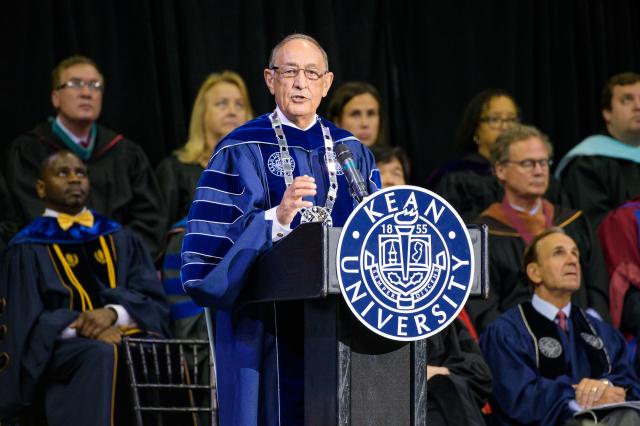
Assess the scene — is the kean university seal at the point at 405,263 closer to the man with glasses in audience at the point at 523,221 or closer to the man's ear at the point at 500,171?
the man with glasses in audience at the point at 523,221

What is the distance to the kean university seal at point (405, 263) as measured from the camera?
235 cm

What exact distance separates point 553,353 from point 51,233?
2.26 meters

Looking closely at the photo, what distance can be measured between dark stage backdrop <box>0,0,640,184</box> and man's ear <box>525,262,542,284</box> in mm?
1711

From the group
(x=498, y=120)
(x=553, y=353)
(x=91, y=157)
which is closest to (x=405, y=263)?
(x=553, y=353)

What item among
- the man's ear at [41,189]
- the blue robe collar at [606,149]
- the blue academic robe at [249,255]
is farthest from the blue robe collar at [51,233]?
the blue robe collar at [606,149]

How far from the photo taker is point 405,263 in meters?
2.39

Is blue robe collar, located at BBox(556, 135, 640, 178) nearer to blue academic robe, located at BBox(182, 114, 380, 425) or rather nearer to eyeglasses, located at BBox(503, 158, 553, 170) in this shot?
eyeglasses, located at BBox(503, 158, 553, 170)

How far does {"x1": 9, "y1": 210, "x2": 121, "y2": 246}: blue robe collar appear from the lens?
509 centimetres

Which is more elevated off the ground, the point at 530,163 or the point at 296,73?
the point at 296,73

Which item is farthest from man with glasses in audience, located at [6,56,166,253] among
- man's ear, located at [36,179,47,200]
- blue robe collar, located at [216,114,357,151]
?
blue robe collar, located at [216,114,357,151]

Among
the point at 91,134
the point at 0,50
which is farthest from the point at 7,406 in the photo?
the point at 0,50

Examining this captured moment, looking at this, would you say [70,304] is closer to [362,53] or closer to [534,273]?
[534,273]

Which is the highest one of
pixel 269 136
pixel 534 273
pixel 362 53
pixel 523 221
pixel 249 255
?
pixel 362 53

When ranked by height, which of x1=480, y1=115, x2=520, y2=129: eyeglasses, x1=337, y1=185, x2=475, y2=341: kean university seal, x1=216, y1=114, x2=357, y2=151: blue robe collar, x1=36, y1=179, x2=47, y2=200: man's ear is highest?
x1=480, y1=115, x2=520, y2=129: eyeglasses
